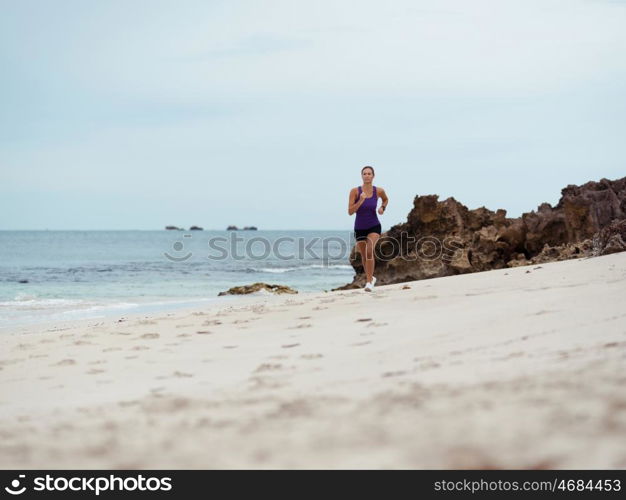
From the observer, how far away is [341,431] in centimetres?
273

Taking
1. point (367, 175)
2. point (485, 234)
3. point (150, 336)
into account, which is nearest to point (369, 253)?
point (367, 175)

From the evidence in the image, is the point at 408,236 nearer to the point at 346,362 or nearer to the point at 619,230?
the point at 619,230

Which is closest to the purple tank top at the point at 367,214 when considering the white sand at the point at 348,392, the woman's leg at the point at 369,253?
the woman's leg at the point at 369,253

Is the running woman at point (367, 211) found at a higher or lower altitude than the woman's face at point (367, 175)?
lower

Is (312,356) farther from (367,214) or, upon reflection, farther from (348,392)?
(367,214)

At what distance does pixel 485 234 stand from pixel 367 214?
18.1 ft

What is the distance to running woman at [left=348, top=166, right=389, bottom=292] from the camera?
8984 millimetres

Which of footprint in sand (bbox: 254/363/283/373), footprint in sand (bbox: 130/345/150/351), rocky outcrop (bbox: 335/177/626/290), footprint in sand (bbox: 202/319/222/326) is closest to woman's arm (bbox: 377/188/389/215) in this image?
footprint in sand (bbox: 202/319/222/326)

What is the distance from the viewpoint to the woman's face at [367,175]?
887 centimetres

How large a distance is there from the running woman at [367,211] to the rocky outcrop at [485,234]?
4.20 meters
